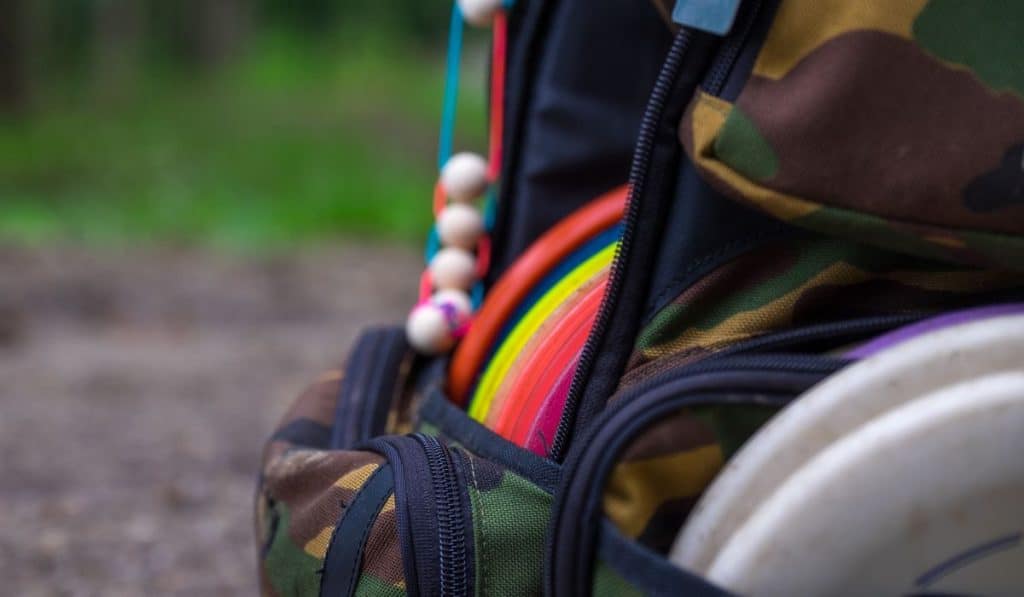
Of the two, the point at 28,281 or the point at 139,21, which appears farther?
the point at 139,21

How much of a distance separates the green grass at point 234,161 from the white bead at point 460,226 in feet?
6.52

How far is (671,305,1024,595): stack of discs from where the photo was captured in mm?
497

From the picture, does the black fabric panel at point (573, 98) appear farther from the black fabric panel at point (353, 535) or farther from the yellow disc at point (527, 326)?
the black fabric panel at point (353, 535)

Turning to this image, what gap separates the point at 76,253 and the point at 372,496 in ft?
7.53

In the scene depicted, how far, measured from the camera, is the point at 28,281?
8.13 feet

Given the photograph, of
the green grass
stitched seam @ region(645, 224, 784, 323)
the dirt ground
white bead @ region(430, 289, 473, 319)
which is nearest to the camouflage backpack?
stitched seam @ region(645, 224, 784, 323)

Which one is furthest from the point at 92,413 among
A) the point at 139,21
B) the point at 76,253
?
the point at 139,21

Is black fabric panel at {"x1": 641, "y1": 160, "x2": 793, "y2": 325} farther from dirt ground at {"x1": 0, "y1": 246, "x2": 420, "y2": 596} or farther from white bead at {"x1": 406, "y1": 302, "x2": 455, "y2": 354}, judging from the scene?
dirt ground at {"x1": 0, "y1": 246, "x2": 420, "y2": 596}

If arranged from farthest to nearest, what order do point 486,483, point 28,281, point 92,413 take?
1. point 28,281
2. point 92,413
3. point 486,483

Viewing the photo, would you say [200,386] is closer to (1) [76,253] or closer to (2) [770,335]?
(1) [76,253]

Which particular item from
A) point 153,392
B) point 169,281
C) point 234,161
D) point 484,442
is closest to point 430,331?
point 484,442

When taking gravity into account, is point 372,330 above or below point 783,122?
below

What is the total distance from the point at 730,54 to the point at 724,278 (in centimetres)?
12

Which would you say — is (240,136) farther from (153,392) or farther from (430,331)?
(430,331)
